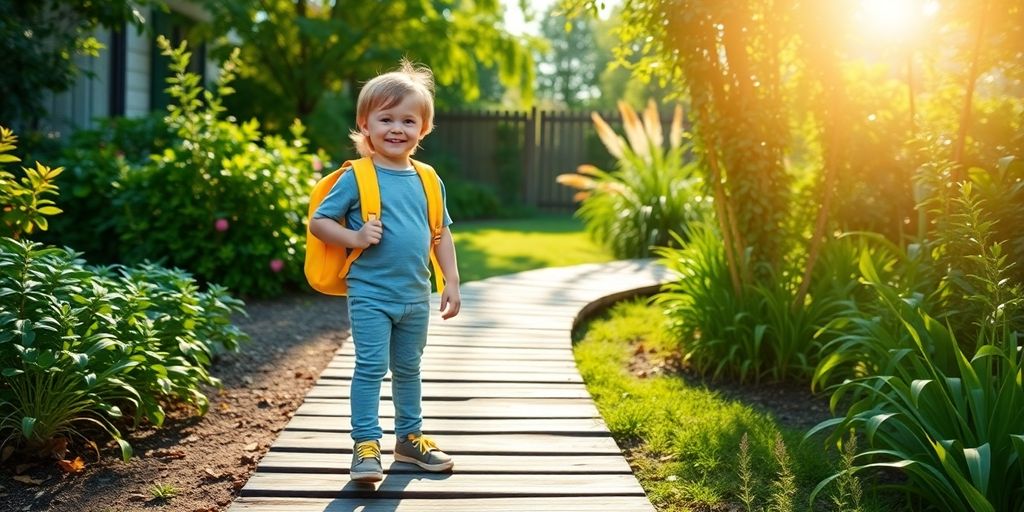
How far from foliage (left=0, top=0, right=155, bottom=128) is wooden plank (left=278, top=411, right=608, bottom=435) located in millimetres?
5339

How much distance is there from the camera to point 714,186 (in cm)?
521

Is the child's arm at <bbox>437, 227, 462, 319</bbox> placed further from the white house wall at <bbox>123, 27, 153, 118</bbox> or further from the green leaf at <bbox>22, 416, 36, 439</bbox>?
the white house wall at <bbox>123, 27, 153, 118</bbox>

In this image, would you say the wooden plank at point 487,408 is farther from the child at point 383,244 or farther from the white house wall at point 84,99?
the white house wall at point 84,99

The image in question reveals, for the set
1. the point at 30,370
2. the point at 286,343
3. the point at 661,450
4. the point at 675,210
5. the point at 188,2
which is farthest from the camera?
the point at 188,2

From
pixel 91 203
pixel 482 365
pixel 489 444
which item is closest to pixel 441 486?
pixel 489 444

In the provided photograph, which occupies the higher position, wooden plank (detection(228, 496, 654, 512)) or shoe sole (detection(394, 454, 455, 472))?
shoe sole (detection(394, 454, 455, 472))

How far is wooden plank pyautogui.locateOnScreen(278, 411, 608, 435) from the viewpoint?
3768 mm

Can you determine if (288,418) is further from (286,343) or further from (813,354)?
(813,354)

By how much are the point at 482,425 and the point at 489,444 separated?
0.23 m

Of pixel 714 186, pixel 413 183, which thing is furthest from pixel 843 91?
pixel 413 183

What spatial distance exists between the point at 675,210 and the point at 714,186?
4.84 m

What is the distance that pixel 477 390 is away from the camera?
443cm

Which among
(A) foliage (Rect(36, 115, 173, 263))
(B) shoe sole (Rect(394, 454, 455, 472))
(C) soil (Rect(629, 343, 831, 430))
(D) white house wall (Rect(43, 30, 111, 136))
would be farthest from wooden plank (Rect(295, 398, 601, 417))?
(D) white house wall (Rect(43, 30, 111, 136))

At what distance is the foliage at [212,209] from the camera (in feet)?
22.9
